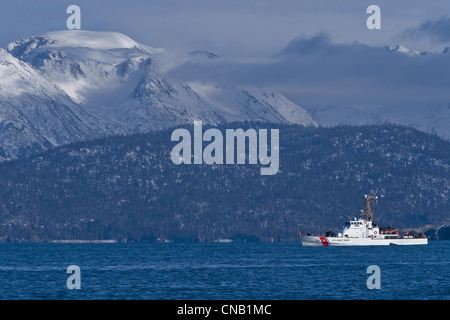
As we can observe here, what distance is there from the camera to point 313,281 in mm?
173750

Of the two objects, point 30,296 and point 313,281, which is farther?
point 313,281
